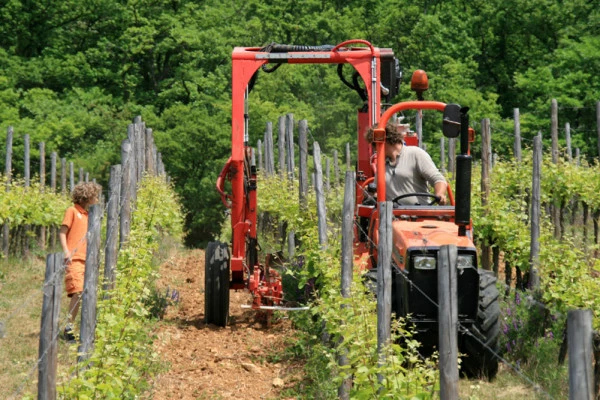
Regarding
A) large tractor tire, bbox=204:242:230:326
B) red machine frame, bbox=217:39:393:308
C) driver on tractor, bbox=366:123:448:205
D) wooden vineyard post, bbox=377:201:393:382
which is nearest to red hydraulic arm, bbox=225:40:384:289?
red machine frame, bbox=217:39:393:308

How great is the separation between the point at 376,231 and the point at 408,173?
2.13ft

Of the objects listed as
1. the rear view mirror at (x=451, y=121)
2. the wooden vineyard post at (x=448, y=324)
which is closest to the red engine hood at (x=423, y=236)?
the rear view mirror at (x=451, y=121)

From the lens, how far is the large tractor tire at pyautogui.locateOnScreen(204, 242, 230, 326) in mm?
9625

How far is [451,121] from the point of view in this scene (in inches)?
268

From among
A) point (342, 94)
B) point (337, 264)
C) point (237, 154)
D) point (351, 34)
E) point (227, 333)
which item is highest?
point (351, 34)

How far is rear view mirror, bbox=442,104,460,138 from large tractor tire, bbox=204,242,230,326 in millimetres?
3461

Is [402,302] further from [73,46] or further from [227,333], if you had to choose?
[73,46]

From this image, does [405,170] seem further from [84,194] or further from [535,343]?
[84,194]

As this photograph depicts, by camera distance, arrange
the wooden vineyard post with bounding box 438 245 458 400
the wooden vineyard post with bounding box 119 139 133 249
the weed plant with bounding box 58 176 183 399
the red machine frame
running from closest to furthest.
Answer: the wooden vineyard post with bounding box 438 245 458 400, the weed plant with bounding box 58 176 183 399, the wooden vineyard post with bounding box 119 139 133 249, the red machine frame

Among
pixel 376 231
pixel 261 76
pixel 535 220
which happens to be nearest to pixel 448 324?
pixel 376 231

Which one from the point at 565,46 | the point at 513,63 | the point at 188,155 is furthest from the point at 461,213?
the point at 513,63

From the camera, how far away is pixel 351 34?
141ft

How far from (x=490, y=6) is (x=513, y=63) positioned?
7.80 ft

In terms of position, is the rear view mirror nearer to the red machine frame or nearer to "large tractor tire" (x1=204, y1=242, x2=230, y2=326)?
the red machine frame
